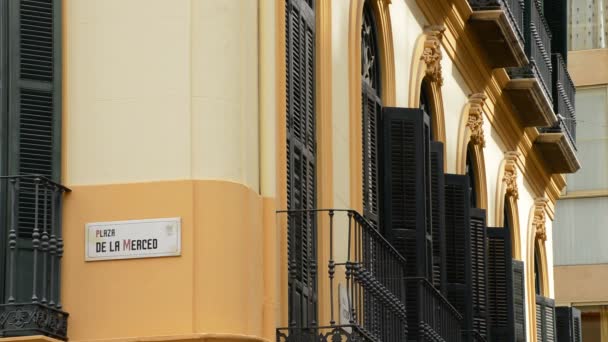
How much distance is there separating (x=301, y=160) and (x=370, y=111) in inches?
137

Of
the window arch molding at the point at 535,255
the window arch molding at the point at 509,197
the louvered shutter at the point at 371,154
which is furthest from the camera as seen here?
the window arch molding at the point at 535,255

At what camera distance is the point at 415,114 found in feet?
67.8

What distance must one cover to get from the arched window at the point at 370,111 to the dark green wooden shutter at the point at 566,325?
11.3m

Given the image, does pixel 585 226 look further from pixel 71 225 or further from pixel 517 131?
pixel 71 225

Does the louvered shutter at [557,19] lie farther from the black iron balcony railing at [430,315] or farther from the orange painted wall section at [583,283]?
the black iron balcony railing at [430,315]

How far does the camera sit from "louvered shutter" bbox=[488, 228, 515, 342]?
1006 inches

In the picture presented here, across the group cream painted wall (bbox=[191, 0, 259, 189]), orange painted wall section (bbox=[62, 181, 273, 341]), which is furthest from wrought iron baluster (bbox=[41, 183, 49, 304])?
cream painted wall (bbox=[191, 0, 259, 189])

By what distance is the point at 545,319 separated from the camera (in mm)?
31094

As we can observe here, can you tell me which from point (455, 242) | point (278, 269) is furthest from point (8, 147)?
point (455, 242)

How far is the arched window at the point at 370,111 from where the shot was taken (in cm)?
1991

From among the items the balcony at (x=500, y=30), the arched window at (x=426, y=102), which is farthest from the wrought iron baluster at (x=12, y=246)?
the balcony at (x=500, y=30)

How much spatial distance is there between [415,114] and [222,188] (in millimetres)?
6192

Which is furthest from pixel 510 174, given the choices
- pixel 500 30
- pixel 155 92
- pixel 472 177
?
pixel 155 92

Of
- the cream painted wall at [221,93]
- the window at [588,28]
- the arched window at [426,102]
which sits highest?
the window at [588,28]
